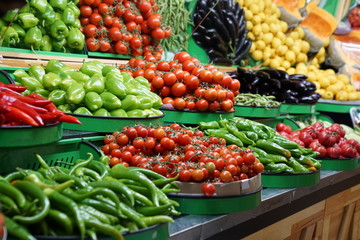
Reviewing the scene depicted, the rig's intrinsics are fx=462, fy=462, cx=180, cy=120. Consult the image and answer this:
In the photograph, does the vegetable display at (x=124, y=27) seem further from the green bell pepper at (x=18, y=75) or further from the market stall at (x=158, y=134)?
the green bell pepper at (x=18, y=75)

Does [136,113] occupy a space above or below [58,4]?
below

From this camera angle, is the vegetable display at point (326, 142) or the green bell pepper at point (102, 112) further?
the vegetable display at point (326, 142)

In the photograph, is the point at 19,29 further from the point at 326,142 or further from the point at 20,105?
the point at 326,142

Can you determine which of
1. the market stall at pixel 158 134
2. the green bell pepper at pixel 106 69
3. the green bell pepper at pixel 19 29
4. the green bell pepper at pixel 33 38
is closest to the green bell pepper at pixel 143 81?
the market stall at pixel 158 134

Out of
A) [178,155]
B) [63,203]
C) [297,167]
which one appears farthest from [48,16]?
[63,203]

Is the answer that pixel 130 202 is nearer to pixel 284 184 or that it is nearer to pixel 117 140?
pixel 117 140

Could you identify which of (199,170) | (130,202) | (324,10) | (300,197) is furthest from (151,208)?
(324,10)

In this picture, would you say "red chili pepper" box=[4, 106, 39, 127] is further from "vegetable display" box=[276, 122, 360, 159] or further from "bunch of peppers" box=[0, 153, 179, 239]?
"vegetable display" box=[276, 122, 360, 159]

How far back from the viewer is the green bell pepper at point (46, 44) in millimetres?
3809

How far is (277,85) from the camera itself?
5.39 meters

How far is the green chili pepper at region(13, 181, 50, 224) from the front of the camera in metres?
1.63

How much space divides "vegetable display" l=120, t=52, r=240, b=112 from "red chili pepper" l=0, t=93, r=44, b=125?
1.63 meters

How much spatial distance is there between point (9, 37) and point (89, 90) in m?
0.90

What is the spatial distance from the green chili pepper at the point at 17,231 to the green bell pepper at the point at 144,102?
1.76 metres
